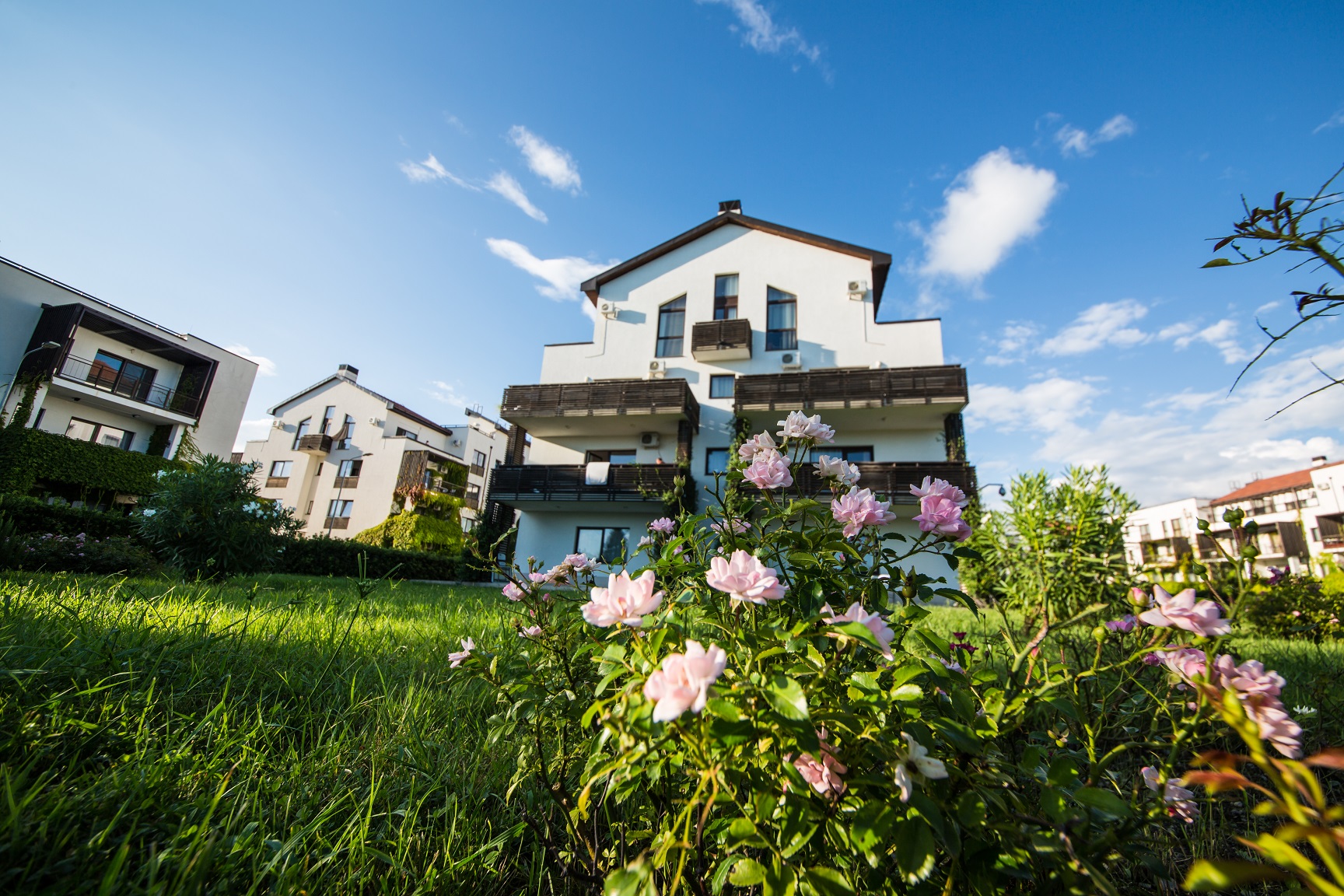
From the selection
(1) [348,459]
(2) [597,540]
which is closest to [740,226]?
(2) [597,540]

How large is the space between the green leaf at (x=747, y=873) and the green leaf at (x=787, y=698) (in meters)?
0.28

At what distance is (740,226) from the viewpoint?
16750mm

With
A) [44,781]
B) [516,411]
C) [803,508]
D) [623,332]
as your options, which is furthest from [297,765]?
[623,332]

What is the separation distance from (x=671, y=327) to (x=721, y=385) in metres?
2.54

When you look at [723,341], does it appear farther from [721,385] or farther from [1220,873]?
[1220,873]

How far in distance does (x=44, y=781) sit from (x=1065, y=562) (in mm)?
5744

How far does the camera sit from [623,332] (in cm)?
1642

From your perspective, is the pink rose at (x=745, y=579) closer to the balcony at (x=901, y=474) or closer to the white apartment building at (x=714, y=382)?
the white apartment building at (x=714, y=382)

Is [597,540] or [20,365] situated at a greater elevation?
[20,365]

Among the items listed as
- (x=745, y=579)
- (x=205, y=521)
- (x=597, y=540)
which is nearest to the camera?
(x=745, y=579)

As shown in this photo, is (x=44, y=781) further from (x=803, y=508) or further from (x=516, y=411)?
(x=516, y=411)

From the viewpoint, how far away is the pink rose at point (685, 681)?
0.73 metres

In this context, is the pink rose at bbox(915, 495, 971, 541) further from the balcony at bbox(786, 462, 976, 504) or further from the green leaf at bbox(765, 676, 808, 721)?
the balcony at bbox(786, 462, 976, 504)

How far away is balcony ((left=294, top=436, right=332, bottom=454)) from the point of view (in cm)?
2506
